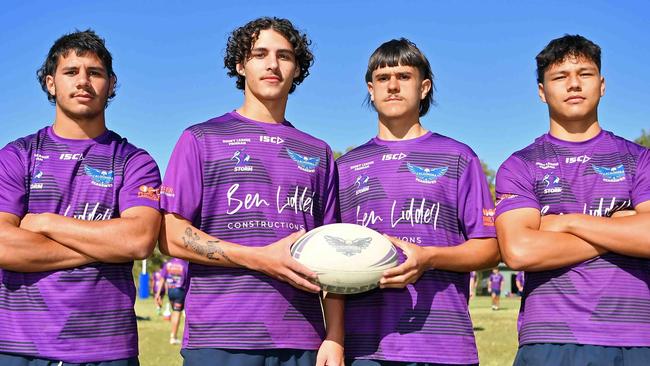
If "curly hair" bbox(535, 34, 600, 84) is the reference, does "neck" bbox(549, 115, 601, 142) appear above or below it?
below

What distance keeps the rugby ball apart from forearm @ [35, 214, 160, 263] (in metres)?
1.09

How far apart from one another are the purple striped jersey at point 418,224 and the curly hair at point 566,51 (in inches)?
39.5

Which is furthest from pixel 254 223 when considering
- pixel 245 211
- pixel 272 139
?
pixel 272 139

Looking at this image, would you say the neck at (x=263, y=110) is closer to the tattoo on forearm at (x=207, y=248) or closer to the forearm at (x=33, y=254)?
the tattoo on forearm at (x=207, y=248)

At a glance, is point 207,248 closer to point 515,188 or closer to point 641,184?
point 515,188

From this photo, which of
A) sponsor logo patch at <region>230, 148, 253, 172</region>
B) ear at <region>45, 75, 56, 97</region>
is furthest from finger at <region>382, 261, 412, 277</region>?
ear at <region>45, 75, 56, 97</region>

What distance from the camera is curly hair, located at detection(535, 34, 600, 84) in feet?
17.5

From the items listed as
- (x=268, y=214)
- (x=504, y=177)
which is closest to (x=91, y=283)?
(x=268, y=214)

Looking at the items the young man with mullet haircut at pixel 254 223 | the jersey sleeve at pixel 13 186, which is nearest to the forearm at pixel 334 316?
the young man with mullet haircut at pixel 254 223

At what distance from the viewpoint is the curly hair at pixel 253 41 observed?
514cm

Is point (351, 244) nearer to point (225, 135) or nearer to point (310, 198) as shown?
point (310, 198)

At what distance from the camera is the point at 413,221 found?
4910mm

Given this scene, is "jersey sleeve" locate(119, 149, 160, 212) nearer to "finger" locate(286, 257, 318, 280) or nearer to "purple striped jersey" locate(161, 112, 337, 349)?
"purple striped jersey" locate(161, 112, 337, 349)

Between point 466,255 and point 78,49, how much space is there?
325 cm
